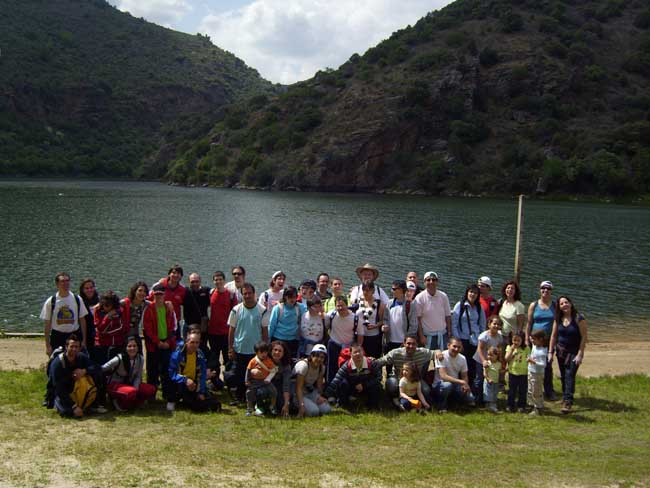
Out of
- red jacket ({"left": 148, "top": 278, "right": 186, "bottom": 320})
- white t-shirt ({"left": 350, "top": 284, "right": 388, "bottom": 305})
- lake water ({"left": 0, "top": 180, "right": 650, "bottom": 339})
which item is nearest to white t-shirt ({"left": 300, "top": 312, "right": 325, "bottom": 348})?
white t-shirt ({"left": 350, "top": 284, "right": 388, "bottom": 305})

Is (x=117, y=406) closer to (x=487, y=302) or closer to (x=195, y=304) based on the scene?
(x=195, y=304)

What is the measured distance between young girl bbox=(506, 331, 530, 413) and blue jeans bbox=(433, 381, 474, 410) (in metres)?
0.63

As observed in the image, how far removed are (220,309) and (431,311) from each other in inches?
142

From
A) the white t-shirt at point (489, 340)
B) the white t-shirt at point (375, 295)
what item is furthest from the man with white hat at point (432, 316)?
the white t-shirt at point (489, 340)

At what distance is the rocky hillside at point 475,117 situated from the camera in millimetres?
87875

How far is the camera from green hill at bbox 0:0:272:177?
139000mm

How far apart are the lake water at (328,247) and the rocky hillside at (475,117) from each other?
26836 millimetres

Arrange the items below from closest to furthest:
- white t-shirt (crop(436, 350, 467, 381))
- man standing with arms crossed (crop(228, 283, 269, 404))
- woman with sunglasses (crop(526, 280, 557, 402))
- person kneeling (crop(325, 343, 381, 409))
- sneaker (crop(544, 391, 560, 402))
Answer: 1. person kneeling (crop(325, 343, 381, 409))
2. white t-shirt (crop(436, 350, 467, 381))
3. man standing with arms crossed (crop(228, 283, 269, 404))
4. woman with sunglasses (crop(526, 280, 557, 402))
5. sneaker (crop(544, 391, 560, 402))

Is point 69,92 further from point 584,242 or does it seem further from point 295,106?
point 584,242

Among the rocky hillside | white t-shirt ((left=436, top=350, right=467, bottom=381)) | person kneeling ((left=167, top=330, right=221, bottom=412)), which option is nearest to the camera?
person kneeling ((left=167, top=330, right=221, bottom=412))

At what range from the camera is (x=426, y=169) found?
9506cm

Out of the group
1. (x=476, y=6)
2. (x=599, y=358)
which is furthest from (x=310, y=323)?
(x=476, y=6)

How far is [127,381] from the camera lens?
29.3ft

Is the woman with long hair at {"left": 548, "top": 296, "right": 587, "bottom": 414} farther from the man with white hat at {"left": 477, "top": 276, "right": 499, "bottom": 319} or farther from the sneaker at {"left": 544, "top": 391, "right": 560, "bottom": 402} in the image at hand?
the man with white hat at {"left": 477, "top": 276, "right": 499, "bottom": 319}
